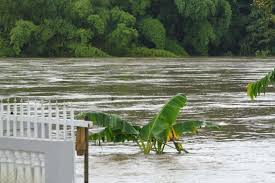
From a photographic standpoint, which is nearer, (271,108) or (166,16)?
(271,108)

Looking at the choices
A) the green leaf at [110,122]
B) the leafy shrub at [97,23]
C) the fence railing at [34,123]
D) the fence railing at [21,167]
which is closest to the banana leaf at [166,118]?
the green leaf at [110,122]

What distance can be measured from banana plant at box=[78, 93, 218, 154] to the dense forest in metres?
58.1

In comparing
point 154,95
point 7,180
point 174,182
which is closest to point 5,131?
point 7,180

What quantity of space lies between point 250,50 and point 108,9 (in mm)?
13675

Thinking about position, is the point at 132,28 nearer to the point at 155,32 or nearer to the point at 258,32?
the point at 155,32

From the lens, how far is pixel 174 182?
13.7 m

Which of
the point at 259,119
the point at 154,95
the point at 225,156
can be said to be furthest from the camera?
the point at 154,95

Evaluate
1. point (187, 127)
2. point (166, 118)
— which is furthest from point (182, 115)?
point (166, 118)

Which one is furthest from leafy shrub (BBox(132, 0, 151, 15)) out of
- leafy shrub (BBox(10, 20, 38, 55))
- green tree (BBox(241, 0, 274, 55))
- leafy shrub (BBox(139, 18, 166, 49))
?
leafy shrub (BBox(10, 20, 38, 55))

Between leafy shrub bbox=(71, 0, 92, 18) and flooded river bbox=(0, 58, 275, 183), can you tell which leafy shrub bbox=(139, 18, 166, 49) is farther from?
flooded river bbox=(0, 58, 275, 183)

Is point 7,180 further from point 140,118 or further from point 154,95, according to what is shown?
point 154,95

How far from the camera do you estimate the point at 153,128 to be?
16.2 meters

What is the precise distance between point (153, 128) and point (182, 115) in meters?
8.07

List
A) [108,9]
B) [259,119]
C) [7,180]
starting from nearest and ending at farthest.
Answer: [7,180]
[259,119]
[108,9]
